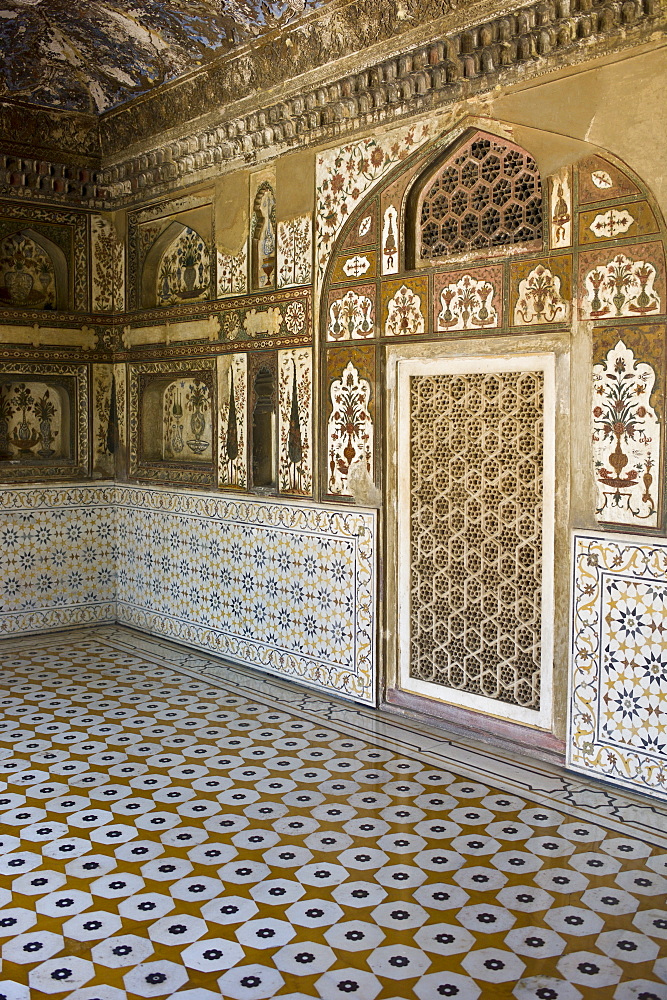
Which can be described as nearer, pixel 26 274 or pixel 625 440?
pixel 625 440

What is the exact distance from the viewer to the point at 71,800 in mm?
3049

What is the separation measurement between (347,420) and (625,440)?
1.37 meters

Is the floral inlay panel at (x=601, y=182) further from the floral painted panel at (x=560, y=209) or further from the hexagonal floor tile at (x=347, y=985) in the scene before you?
the hexagonal floor tile at (x=347, y=985)

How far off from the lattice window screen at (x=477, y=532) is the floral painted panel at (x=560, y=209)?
0.46 meters

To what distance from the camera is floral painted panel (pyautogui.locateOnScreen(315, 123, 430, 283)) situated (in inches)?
144

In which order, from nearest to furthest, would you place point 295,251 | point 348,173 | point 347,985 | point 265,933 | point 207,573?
1. point 347,985
2. point 265,933
3. point 348,173
4. point 295,251
5. point 207,573

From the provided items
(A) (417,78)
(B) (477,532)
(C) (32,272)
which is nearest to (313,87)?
(A) (417,78)

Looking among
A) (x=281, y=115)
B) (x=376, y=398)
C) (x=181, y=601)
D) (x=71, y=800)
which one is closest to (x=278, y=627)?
(x=181, y=601)

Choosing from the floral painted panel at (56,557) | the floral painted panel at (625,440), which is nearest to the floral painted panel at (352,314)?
the floral painted panel at (625,440)

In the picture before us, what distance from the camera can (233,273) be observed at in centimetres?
465

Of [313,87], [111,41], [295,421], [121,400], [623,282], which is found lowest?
[295,421]

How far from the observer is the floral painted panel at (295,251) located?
416 centimetres

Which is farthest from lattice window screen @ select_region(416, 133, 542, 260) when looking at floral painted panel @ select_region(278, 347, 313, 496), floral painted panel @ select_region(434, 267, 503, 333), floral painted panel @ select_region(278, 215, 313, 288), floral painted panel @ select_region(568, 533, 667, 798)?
floral painted panel @ select_region(568, 533, 667, 798)

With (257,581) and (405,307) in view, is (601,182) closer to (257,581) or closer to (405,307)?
(405,307)
